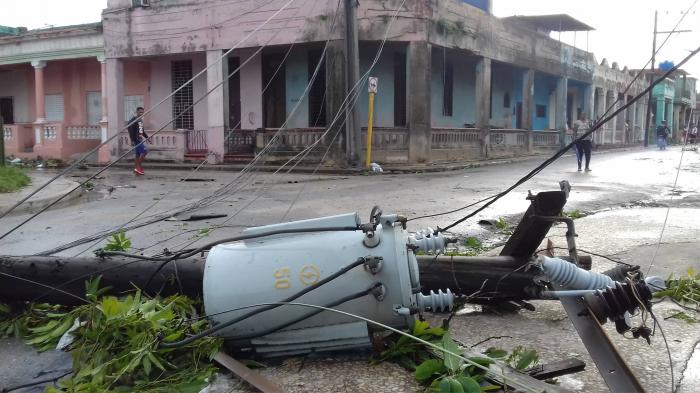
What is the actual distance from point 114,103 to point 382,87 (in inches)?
364

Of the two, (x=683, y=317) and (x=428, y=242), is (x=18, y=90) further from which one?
(x=683, y=317)

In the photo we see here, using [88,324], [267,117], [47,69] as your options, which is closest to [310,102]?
[267,117]

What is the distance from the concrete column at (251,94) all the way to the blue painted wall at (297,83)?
0.39 metres

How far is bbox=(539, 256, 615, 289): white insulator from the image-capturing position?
8.02 ft

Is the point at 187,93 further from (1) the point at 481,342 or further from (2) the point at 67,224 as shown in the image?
(1) the point at 481,342

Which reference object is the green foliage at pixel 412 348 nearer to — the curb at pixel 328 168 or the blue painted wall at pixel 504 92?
the curb at pixel 328 168

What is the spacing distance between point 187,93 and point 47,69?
24.0ft

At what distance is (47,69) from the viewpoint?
75.9 feet

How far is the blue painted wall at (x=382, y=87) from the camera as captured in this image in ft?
59.7

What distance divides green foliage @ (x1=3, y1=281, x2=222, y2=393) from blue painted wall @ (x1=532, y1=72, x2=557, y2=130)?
27.1 metres

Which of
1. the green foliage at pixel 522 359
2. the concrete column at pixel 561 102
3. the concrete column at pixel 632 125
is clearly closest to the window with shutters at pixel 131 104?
the concrete column at pixel 561 102

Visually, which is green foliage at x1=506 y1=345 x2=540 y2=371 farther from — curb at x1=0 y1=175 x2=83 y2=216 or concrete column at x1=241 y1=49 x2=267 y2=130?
concrete column at x1=241 y1=49 x2=267 y2=130

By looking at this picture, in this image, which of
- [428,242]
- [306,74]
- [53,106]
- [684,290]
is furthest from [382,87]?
[428,242]

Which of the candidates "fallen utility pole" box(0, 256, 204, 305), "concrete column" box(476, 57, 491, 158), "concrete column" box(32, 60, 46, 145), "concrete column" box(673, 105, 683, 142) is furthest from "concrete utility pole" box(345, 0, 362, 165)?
"concrete column" box(673, 105, 683, 142)
